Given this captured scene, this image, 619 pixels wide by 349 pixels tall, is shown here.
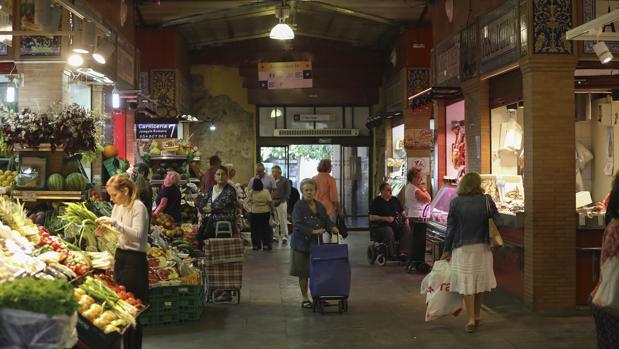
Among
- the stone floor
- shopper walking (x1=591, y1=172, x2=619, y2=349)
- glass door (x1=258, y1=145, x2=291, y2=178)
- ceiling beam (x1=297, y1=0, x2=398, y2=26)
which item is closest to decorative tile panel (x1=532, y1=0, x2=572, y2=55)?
the stone floor

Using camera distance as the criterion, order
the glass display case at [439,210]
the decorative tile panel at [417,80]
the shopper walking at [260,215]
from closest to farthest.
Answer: the glass display case at [439,210]
the shopper walking at [260,215]
the decorative tile panel at [417,80]

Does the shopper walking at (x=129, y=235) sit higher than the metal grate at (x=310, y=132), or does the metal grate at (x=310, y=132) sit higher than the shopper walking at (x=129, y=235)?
the metal grate at (x=310, y=132)

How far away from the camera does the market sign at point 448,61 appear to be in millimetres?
12766

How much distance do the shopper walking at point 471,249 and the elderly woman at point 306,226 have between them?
68.9 inches

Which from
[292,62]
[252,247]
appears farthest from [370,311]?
[292,62]

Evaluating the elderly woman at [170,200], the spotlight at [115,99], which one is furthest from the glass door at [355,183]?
the elderly woman at [170,200]

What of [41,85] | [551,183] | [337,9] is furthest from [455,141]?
[41,85]

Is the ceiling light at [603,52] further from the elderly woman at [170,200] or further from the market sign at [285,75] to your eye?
the market sign at [285,75]

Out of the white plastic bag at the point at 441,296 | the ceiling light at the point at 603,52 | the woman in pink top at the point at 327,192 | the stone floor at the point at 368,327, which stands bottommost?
the stone floor at the point at 368,327

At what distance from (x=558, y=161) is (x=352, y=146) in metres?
12.8

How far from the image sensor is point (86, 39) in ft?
28.4

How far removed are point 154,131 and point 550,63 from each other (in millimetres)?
9843

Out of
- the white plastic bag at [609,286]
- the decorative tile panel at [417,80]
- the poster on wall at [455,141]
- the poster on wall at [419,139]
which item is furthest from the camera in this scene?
the decorative tile panel at [417,80]

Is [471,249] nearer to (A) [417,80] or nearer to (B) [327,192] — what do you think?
(B) [327,192]
